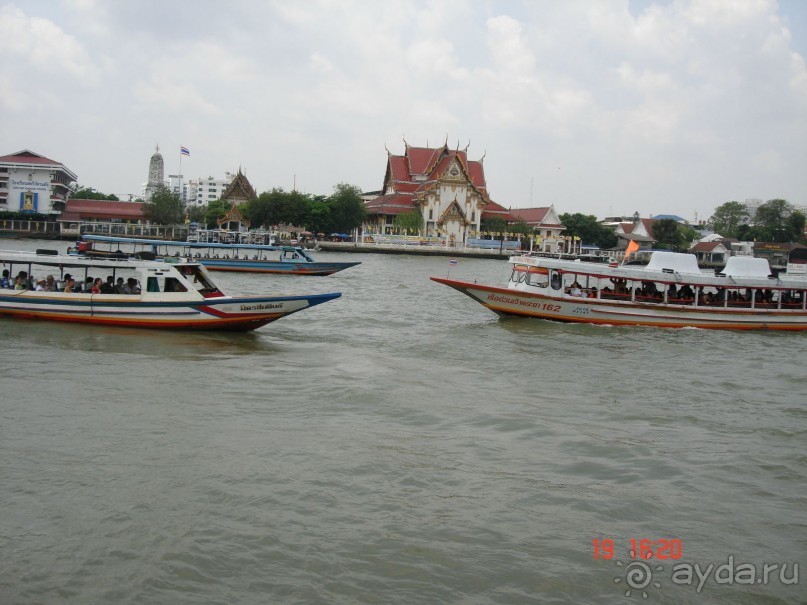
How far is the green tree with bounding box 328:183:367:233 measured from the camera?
227ft

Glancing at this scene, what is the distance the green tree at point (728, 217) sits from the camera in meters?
95.8

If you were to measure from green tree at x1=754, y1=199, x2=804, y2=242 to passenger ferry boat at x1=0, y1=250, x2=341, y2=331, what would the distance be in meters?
78.5

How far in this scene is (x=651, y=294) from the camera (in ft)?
63.6

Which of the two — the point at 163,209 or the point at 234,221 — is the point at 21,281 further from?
the point at 163,209

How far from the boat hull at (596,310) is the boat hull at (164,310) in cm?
489

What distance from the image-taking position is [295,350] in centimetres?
1395

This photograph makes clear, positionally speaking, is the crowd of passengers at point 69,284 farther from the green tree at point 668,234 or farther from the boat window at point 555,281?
the green tree at point 668,234

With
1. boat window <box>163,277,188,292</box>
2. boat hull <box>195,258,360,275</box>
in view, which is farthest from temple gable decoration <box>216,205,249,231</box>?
boat window <box>163,277,188,292</box>

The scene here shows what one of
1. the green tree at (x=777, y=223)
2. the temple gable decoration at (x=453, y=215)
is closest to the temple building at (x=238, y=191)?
the temple gable decoration at (x=453, y=215)

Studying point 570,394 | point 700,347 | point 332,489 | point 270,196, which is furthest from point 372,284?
point 270,196

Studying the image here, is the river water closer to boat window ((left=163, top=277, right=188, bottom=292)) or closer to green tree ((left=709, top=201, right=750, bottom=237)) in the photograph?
boat window ((left=163, top=277, right=188, bottom=292))
